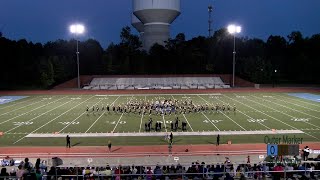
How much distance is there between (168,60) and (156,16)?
13360 mm

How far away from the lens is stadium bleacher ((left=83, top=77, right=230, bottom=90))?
65.6 m

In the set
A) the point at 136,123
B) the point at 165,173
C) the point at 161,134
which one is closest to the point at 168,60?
the point at 136,123

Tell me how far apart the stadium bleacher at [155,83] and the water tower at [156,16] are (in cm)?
2349

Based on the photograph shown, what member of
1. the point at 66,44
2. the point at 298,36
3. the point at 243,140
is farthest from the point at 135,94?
the point at 298,36

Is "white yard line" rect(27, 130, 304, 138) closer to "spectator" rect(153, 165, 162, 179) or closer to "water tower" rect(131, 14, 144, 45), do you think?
"spectator" rect(153, 165, 162, 179)

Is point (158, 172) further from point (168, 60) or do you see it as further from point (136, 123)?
point (168, 60)

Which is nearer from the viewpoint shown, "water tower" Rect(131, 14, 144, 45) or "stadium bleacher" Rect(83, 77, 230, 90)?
"stadium bleacher" Rect(83, 77, 230, 90)

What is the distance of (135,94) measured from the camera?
54.5m

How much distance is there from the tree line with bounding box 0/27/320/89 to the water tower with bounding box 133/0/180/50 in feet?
11.8

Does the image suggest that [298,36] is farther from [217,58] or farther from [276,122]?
[276,122]

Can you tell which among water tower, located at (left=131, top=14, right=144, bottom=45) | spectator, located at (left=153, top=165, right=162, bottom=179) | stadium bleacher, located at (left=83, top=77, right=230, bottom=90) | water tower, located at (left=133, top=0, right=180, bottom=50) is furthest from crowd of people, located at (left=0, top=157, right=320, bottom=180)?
water tower, located at (left=131, top=14, right=144, bottom=45)

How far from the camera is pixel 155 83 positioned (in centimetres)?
6831

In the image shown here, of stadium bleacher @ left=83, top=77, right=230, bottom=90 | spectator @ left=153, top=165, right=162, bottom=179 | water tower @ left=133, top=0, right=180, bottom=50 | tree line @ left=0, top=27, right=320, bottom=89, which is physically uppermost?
water tower @ left=133, top=0, right=180, bottom=50

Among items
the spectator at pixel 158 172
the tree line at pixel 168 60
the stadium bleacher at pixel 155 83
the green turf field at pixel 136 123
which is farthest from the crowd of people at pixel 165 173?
the tree line at pixel 168 60
